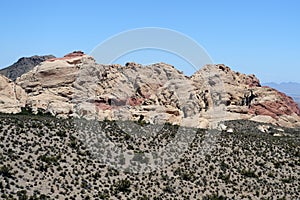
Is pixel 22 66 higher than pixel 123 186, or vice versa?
pixel 22 66

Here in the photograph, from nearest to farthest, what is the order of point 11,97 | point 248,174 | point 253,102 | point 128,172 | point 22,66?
point 128,172
point 248,174
point 11,97
point 253,102
point 22,66

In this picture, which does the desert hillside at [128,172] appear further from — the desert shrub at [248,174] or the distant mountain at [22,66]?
the distant mountain at [22,66]

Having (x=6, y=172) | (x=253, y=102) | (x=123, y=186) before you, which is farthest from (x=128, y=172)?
(x=253, y=102)

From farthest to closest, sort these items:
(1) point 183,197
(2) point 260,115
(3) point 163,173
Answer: (2) point 260,115, (3) point 163,173, (1) point 183,197

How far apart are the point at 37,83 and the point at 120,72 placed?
68.3ft

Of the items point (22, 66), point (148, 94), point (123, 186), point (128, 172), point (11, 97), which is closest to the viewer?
point (123, 186)

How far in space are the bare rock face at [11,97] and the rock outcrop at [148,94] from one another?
186 cm

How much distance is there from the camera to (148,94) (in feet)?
309

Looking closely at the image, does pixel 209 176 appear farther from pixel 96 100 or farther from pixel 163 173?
pixel 96 100

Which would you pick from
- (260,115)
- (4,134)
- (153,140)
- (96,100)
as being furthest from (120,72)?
(4,134)

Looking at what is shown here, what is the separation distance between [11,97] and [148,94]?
30.0m

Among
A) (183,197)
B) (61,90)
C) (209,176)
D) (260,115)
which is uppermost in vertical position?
(260,115)

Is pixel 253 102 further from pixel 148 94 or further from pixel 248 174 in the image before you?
pixel 248 174

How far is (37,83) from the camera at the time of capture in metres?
83.5
